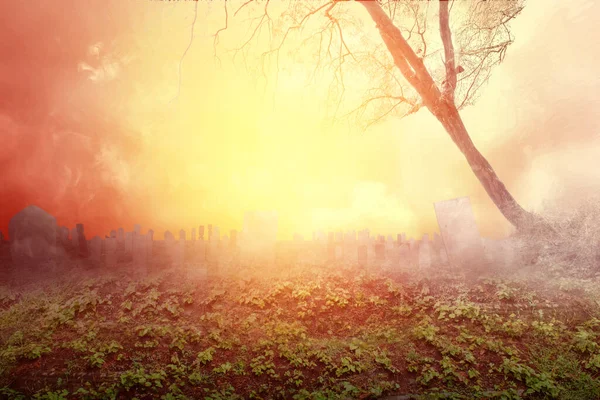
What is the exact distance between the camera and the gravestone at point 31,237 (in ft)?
29.0

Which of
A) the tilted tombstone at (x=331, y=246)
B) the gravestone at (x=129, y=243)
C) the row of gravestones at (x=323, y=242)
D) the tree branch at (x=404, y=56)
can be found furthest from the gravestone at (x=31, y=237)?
the tree branch at (x=404, y=56)

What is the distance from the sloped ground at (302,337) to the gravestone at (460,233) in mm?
754

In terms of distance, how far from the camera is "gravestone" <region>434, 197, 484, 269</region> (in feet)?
28.7

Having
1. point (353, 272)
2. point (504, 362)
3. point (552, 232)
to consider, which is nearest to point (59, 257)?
point (353, 272)

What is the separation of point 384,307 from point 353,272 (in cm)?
149

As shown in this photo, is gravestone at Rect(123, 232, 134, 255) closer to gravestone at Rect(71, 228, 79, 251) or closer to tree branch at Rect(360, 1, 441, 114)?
gravestone at Rect(71, 228, 79, 251)

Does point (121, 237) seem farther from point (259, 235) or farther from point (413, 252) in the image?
point (413, 252)

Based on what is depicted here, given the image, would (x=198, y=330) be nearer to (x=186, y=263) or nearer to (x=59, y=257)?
(x=186, y=263)

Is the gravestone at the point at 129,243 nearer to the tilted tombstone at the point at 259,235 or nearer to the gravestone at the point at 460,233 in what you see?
the tilted tombstone at the point at 259,235

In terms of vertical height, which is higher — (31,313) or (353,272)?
(353,272)

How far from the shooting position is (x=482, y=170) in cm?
888

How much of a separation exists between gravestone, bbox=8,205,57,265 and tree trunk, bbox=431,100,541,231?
10.0m

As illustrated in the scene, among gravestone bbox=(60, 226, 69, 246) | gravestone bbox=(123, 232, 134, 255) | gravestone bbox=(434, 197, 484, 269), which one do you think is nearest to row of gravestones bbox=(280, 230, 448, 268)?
gravestone bbox=(434, 197, 484, 269)

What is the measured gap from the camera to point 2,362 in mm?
5141
